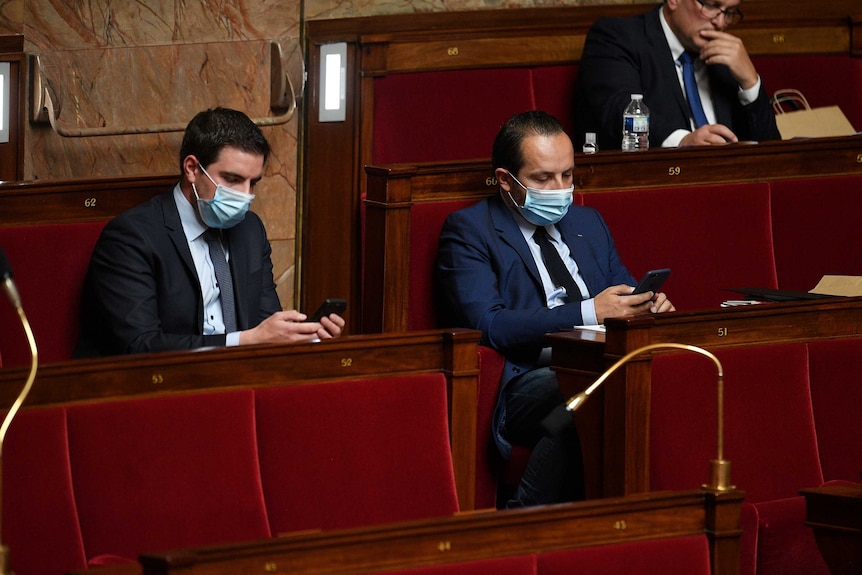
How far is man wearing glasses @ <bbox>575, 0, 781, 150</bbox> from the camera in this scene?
7.48 feet

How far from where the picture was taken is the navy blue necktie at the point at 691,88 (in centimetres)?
232

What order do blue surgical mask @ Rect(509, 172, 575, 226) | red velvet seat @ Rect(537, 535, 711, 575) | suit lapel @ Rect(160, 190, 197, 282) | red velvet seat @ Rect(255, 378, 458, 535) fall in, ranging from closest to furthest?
red velvet seat @ Rect(537, 535, 711, 575) < red velvet seat @ Rect(255, 378, 458, 535) < suit lapel @ Rect(160, 190, 197, 282) < blue surgical mask @ Rect(509, 172, 575, 226)

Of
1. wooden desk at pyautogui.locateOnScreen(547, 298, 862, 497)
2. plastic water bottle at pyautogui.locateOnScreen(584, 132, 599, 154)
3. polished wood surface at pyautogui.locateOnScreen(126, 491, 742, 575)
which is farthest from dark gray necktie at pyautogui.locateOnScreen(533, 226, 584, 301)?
polished wood surface at pyautogui.locateOnScreen(126, 491, 742, 575)

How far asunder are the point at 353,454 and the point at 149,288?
0.45 meters

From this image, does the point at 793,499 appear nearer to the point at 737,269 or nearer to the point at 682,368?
the point at 682,368

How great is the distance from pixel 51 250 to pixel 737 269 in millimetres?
1006

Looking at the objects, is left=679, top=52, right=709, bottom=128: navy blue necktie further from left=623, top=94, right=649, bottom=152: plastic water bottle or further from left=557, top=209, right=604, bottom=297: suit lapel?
left=557, top=209, right=604, bottom=297: suit lapel

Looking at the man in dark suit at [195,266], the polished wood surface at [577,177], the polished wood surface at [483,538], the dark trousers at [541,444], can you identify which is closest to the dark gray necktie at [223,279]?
the man in dark suit at [195,266]

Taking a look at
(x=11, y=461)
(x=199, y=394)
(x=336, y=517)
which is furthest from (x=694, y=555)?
(x=11, y=461)

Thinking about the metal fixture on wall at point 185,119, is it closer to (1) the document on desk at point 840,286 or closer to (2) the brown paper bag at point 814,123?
(2) the brown paper bag at point 814,123

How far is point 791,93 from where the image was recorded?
8.34 feet

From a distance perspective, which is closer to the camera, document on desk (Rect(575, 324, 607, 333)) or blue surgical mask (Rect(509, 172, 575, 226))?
document on desk (Rect(575, 324, 607, 333))

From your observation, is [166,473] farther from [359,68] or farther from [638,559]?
[359,68]

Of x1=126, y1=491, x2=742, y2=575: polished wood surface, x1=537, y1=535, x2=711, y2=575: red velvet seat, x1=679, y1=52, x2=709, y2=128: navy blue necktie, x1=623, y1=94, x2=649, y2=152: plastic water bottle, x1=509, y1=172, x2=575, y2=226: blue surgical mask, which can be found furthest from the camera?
x1=679, y1=52, x2=709, y2=128: navy blue necktie
